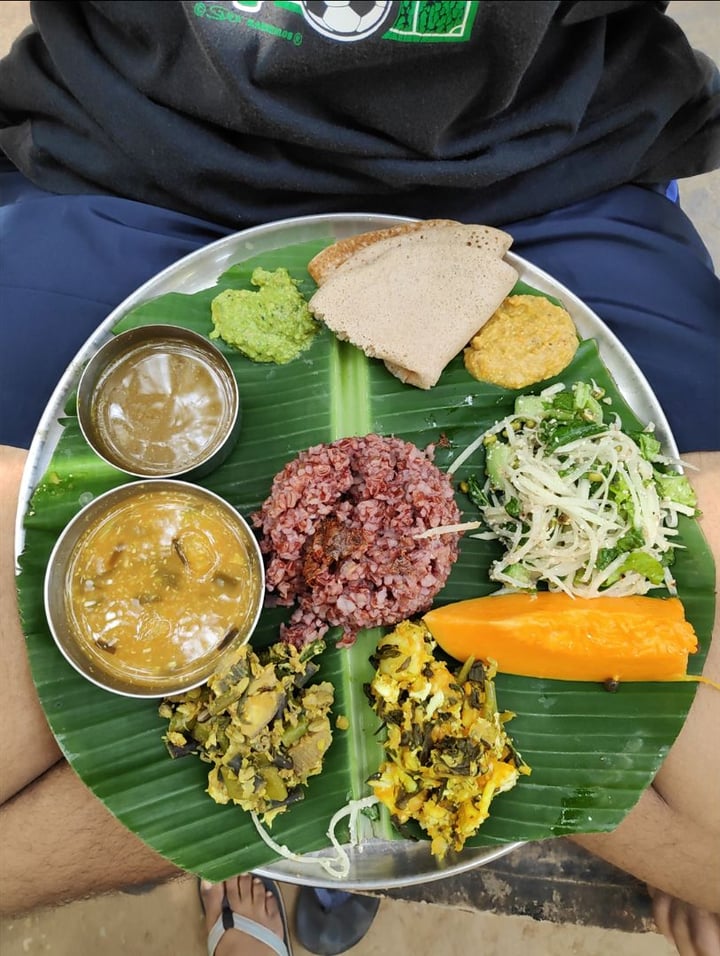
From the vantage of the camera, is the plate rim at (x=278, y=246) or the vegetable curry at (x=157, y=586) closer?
the vegetable curry at (x=157, y=586)

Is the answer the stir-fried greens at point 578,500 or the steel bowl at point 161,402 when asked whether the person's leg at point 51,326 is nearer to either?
the steel bowl at point 161,402

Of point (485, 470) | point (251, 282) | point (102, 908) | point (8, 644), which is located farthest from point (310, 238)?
point (102, 908)

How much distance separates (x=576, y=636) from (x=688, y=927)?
2378 millimetres

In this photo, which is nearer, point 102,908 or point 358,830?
point 358,830

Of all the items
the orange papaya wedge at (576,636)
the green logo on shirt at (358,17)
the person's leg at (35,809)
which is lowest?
the person's leg at (35,809)

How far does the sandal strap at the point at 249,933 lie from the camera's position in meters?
3.62

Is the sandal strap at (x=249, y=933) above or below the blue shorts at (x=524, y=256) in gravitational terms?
below

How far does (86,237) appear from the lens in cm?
217

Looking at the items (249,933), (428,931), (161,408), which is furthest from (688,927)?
(161,408)

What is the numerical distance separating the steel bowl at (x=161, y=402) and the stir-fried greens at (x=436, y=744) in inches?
32.7

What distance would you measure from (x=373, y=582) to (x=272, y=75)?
1.38 meters

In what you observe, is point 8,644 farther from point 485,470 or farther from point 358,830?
point 485,470

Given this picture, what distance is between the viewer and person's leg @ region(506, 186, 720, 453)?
223cm

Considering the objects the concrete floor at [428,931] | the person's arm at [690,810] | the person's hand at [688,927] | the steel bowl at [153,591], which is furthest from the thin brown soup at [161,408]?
the person's hand at [688,927]
